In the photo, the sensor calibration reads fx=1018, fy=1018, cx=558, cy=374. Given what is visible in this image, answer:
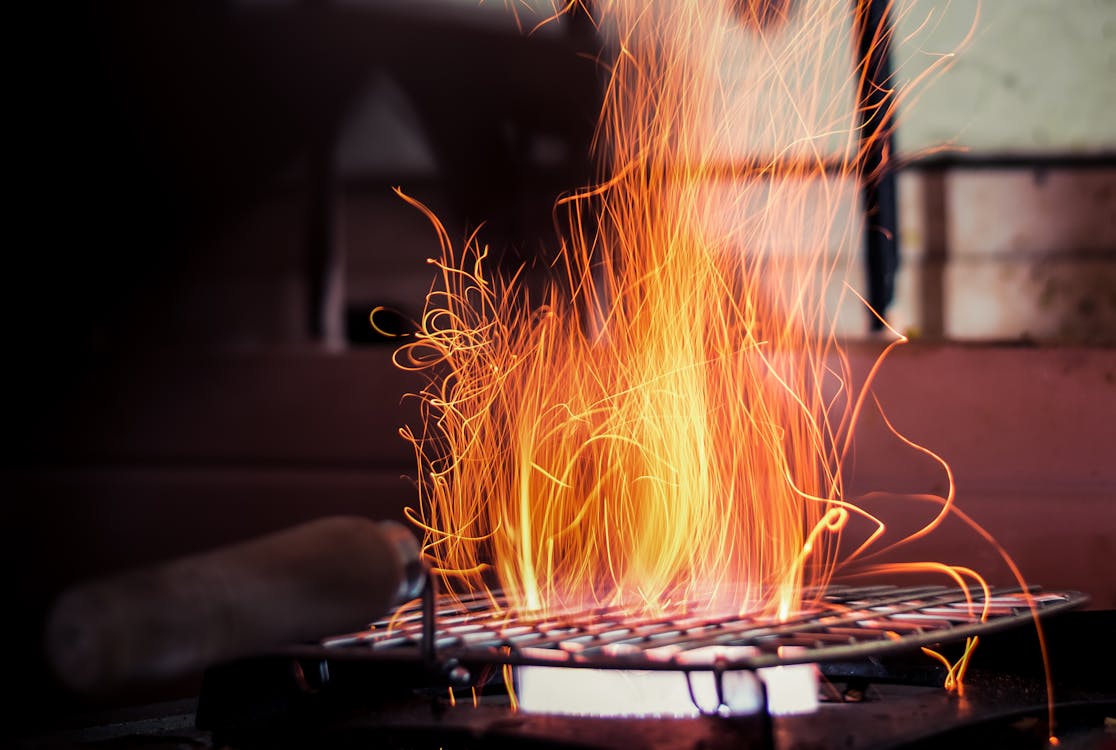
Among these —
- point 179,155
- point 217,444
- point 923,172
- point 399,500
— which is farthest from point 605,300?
point 179,155

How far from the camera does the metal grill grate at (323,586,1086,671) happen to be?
868mm

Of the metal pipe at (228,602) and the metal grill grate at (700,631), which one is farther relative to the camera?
the metal grill grate at (700,631)

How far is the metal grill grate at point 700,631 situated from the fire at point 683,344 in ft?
1.41

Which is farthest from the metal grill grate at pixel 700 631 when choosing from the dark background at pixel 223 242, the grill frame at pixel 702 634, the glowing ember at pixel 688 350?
the dark background at pixel 223 242

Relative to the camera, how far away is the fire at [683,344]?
168cm

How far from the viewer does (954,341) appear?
1765 mm

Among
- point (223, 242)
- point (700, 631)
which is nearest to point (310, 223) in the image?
point (223, 242)

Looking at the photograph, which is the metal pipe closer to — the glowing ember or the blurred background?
the glowing ember

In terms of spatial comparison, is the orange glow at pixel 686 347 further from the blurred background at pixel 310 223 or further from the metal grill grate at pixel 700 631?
the metal grill grate at pixel 700 631

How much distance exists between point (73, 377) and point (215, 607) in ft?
4.54

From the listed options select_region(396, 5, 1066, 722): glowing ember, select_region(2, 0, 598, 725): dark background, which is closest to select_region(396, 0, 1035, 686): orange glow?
select_region(396, 5, 1066, 722): glowing ember

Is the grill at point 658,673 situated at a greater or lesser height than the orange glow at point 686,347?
lesser

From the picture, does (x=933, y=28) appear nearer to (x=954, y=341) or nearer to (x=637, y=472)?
(x=954, y=341)

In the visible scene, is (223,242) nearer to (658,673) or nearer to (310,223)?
(310,223)
